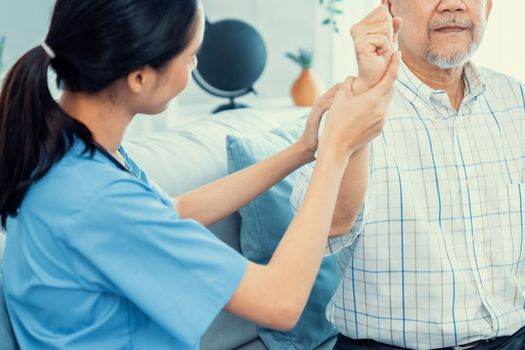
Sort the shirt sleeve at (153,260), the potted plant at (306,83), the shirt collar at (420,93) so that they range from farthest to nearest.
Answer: the potted plant at (306,83) < the shirt collar at (420,93) < the shirt sleeve at (153,260)

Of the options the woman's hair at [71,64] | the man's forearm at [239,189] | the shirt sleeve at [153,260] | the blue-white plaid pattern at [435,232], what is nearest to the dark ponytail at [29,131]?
the woman's hair at [71,64]

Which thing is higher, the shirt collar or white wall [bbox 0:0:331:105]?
the shirt collar

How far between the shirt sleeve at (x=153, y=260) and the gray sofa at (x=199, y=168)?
60cm

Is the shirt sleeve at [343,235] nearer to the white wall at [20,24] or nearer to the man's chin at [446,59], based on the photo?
the man's chin at [446,59]

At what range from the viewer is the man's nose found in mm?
1508

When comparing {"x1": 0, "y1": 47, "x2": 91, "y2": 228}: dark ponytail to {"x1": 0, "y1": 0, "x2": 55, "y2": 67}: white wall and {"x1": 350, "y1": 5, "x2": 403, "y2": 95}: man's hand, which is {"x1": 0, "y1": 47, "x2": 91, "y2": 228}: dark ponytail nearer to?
{"x1": 350, "y1": 5, "x2": 403, "y2": 95}: man's hand

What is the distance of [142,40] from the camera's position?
38.4 inches

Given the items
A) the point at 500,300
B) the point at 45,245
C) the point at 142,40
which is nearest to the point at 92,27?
the point at 142,40

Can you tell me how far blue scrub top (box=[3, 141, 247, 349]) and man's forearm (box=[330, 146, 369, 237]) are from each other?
32cm

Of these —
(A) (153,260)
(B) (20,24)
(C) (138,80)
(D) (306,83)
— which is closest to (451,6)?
(C) (138,80)

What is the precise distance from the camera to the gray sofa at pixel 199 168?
1.59 meters

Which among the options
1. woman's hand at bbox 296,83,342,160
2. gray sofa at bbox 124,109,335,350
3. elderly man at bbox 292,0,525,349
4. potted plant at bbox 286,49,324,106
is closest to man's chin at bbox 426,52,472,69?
elderly man at bbox 292,0,525,349

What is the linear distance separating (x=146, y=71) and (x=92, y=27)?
3.8 inches

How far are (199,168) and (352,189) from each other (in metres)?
0.54
